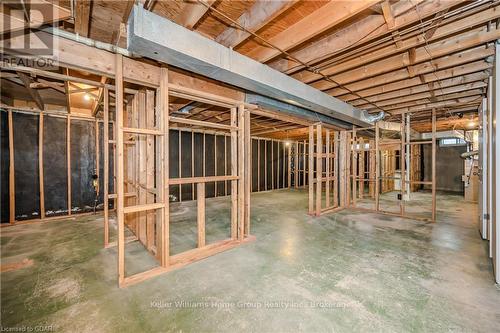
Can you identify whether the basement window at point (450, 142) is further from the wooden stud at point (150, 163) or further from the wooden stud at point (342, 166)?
the wooden stud at point (150, 163)

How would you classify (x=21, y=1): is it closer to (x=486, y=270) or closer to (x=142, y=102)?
(x=142, y=102)

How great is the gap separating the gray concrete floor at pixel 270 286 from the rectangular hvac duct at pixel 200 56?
2.31 metres

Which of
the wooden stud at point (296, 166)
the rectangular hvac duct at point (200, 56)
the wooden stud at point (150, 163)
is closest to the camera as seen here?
the rectangular hvac duct at point (200, 56)

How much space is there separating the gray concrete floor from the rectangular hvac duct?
2.31 m

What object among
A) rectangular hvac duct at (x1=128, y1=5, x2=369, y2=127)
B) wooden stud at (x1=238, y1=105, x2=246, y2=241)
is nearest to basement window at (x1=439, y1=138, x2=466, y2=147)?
rectangular hvac duct at (x1=128, y1=5, x2=369, y2=127)

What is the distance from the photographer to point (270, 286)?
213 centimetres

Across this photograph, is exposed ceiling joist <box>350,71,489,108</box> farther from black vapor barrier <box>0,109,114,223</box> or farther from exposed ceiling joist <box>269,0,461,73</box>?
black vapor barrier <box>0,109,114,223</box>

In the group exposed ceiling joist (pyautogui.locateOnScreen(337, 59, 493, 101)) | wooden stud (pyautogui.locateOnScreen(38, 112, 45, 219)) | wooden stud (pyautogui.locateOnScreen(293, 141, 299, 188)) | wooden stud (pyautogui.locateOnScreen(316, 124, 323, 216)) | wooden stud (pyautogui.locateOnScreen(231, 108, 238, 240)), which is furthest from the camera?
wooden stud (pyautogui.locateOnScreen(293, 141, 299, 188))

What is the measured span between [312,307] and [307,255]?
106 cm

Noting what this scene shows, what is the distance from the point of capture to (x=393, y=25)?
200 centimetres

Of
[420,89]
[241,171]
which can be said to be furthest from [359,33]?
[420,89]

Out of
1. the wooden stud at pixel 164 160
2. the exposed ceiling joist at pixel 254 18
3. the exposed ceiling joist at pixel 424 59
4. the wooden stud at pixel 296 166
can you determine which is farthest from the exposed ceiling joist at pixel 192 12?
the wooden stud at pixel 296 166

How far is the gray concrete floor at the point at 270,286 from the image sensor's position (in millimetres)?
1672

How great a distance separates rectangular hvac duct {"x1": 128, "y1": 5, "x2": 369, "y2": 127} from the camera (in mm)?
1699
